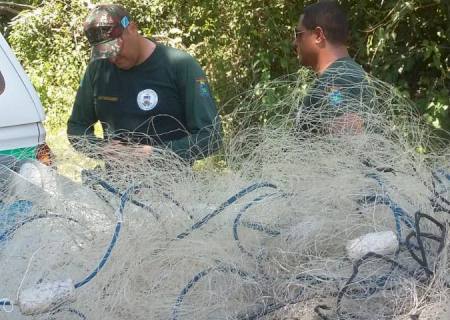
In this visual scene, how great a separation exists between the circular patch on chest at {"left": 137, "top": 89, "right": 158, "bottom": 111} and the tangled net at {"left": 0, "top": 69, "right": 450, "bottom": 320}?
1284 millimetres

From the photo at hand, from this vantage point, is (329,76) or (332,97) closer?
(332,97)

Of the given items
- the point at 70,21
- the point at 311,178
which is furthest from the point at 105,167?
the point at 70,21

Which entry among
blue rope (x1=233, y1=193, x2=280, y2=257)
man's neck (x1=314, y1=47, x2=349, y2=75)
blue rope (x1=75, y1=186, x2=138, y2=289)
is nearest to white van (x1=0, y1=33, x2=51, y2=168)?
man's neck (x1=314, y1=47, x2=349, y2=75)

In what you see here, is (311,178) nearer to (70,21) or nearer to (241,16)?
(241,16)

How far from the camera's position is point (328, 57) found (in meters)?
3.19

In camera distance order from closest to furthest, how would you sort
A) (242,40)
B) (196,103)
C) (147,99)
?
(196,103) → (147,99) → (242,40)

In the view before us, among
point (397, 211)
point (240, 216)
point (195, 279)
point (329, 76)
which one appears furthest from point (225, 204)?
point (329, 76)

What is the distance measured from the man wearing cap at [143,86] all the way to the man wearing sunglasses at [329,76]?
0.53 metres

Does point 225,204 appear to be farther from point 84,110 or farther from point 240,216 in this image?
point 84,110

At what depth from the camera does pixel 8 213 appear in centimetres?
209

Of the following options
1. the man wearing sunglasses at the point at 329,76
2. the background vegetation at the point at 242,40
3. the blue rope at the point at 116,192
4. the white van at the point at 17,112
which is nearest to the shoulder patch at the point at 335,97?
the man wearing sunglasses at the point at 329,76

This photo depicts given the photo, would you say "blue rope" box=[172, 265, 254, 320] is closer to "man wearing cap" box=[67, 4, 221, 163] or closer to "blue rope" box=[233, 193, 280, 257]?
"blue rope" box=[233, 193, 280, 257]

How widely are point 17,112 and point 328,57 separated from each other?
1.54m

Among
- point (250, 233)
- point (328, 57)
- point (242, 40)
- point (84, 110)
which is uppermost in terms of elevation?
point (328, 57)
